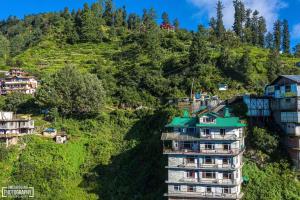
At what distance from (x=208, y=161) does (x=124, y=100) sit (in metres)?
32.7

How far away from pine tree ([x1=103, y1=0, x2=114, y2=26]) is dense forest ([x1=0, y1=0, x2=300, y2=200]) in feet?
A: 45.5

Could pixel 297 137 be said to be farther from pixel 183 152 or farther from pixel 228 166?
pixel 183 152

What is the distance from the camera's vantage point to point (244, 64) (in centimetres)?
7106

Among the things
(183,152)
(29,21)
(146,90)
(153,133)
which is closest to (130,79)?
(146,90)

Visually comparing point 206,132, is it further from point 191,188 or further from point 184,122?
point 191,188

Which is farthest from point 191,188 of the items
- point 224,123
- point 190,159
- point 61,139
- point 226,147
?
point 61,139

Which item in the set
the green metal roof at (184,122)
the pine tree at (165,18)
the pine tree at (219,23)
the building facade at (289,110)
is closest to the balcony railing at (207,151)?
the green metal roof at (184,122)

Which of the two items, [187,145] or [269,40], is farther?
[269,40]

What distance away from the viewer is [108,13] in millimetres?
134875

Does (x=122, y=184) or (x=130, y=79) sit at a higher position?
(x=130, y=79)

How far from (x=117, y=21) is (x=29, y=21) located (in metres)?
51.9

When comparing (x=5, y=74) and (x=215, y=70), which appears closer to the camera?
(x=215, y=70)

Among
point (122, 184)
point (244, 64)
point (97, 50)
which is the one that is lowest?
point (122, 184)

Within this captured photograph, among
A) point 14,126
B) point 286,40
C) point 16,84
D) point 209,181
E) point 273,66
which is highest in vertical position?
point 286,40
